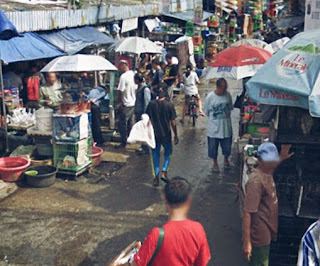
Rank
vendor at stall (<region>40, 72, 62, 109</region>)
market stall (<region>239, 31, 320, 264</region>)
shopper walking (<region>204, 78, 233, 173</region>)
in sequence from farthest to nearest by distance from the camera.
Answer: vendor at stall (<region>40, 72, 62, 109</region>)
shopper walking (<region>204, 78, 233, 173</region>)
market stall (<region>239, 31, 320, 264</region>)

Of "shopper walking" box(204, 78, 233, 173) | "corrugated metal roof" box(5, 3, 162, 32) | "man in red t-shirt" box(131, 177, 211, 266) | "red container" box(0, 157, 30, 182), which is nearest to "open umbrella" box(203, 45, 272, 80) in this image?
"shopper walking" box(204, 78, 233, 173)

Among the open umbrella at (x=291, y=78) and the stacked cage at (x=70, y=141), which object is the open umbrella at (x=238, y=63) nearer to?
the stacked cage at (x=70, y=141)

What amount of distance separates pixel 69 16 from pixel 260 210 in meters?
10.9

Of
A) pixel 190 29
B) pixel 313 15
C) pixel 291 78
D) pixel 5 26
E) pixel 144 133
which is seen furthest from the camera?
pixel 190 29

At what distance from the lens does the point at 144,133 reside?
817cm

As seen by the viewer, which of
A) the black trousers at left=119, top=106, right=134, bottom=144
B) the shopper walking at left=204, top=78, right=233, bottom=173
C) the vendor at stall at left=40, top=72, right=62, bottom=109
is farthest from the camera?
the black trousers at left=119, top=106, right=134, bottom=144

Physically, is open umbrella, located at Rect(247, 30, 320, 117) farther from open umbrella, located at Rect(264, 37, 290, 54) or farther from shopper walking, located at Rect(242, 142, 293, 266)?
open umbrella, located at Rect(264, 37, 290, 54)

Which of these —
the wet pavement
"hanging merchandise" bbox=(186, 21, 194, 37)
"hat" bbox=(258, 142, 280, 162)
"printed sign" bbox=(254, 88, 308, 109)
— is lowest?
the wet pavement

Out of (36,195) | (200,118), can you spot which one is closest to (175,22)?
(200,118)

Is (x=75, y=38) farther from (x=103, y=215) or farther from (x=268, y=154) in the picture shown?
(x=268, y=154)

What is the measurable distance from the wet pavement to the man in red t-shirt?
2.66 meters

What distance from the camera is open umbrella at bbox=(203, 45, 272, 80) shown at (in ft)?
28.9

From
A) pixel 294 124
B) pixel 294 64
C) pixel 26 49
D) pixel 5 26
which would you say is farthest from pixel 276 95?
pixel 26 49

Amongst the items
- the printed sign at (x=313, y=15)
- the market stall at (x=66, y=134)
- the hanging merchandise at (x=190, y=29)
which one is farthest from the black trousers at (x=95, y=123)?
the hanging merchandise at (x=190, y=29)
